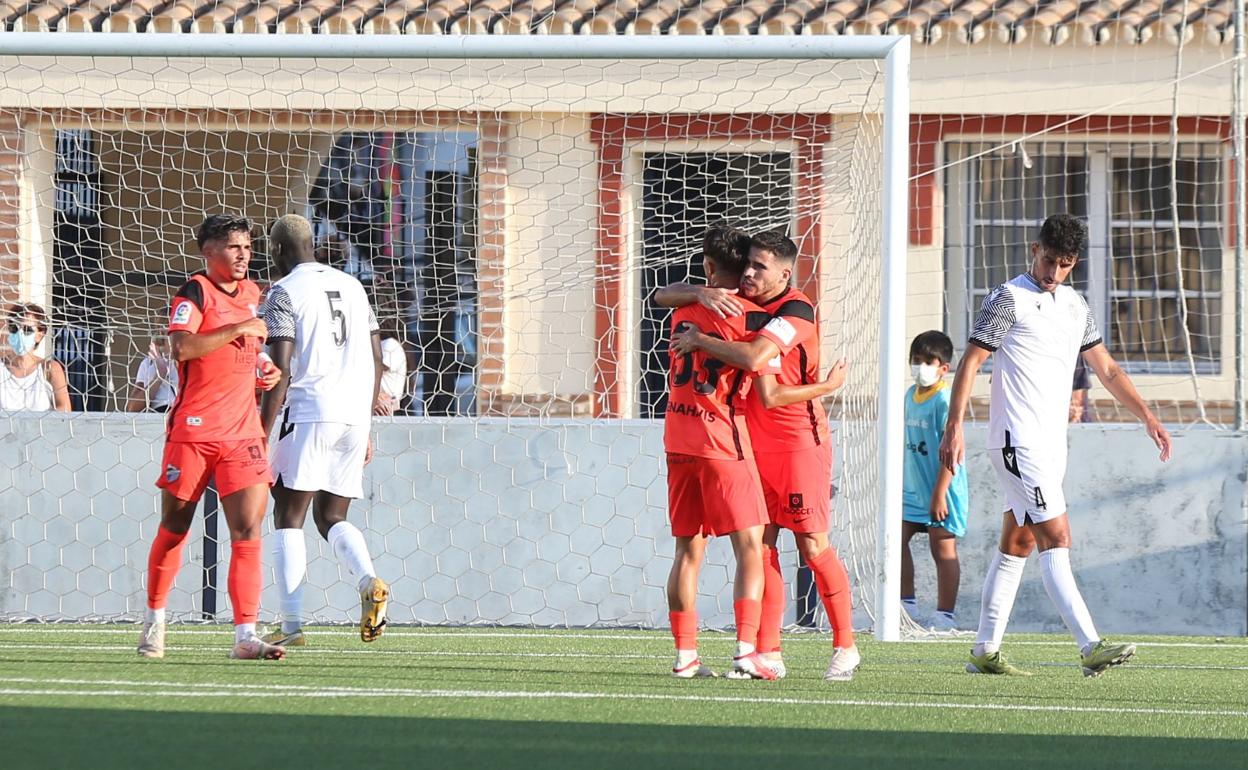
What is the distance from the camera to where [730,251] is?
6586mm

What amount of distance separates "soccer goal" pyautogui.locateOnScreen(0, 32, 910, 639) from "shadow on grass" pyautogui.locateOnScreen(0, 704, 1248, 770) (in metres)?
3.58

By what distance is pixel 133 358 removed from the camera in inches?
457

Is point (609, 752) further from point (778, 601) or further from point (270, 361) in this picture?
point (270, 361)

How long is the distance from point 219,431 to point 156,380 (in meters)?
4.76

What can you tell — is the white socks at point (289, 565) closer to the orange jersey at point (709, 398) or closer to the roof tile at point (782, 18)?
the orange jersey at point (709, 398)

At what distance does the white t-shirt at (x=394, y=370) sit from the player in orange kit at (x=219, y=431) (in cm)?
441

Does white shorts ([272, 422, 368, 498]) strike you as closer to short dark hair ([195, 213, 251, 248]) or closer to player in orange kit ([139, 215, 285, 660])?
player in orange kit ([139, 215, 285, 660])

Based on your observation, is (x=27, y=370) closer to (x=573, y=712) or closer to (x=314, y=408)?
(x=314, y=408)

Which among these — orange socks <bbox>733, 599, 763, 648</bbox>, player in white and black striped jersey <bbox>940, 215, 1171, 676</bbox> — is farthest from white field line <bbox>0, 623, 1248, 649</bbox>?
orange socks <bbox>733, 599, 763, 648</bbox>

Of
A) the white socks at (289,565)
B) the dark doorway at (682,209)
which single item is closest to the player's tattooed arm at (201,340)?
the white socks at (289,565)

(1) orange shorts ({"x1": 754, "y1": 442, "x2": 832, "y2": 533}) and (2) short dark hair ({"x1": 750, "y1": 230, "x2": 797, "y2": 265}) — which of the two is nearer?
(2) short dark hair ({"x1": 750, "y1": 230, "x2": 797, "y2": 265})

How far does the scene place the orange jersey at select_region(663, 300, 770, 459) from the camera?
6.38m

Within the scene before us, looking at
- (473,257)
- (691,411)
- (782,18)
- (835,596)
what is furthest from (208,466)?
(782,18)

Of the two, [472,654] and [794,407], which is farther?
[472,654]
